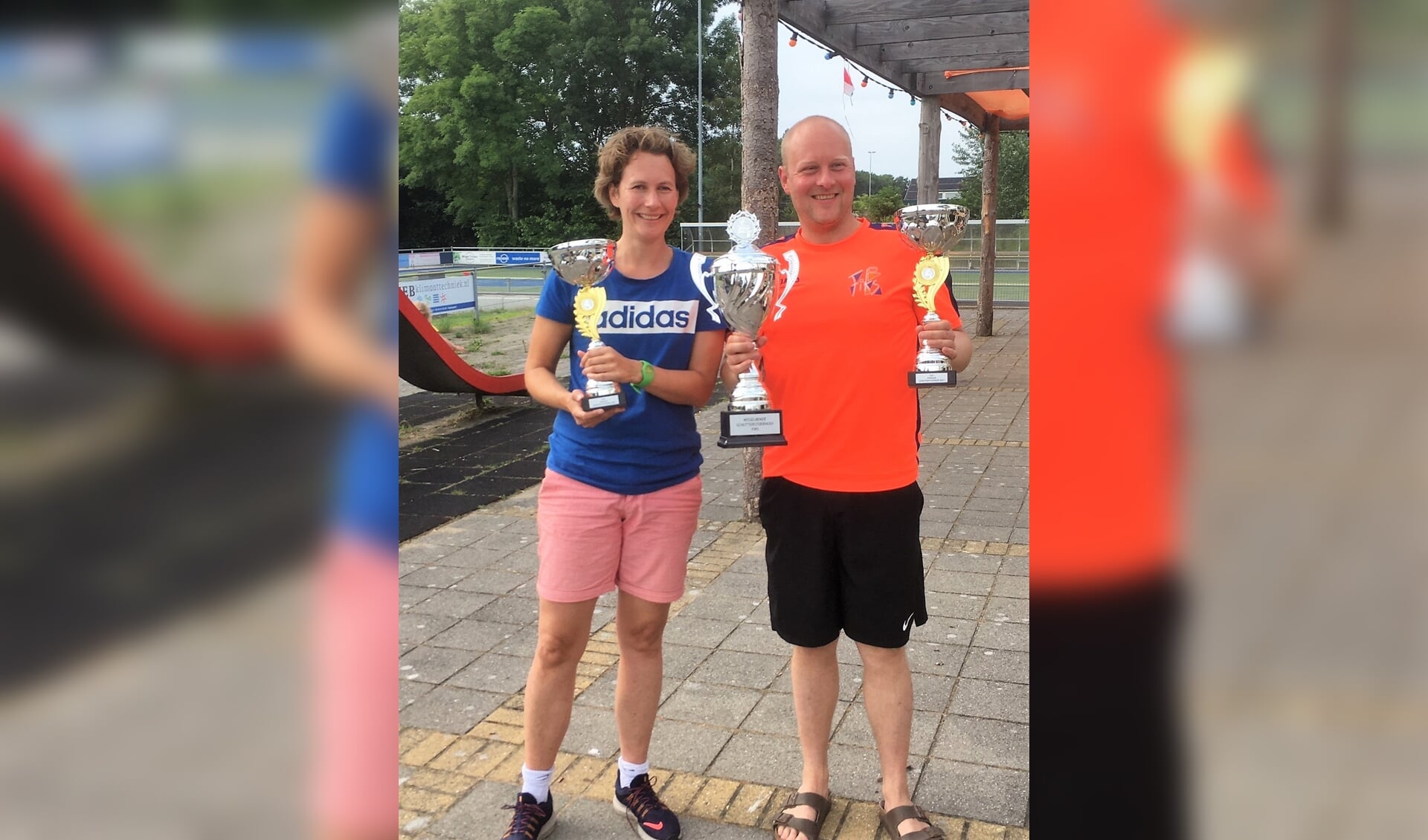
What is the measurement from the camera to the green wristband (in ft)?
9.11

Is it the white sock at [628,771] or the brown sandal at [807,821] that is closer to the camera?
the brown sandal at [807,821]

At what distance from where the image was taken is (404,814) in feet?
10.4

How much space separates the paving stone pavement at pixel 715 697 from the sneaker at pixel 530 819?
2.3 inches

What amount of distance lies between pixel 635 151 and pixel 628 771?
5.92 feet

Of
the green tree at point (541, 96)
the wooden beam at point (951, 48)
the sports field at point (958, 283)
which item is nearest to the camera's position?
the wooden beam at point (951, 48)

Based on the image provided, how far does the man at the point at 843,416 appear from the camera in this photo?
2.78 meters

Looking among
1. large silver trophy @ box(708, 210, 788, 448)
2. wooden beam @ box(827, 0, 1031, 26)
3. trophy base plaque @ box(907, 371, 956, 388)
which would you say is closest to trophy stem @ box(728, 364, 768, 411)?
large silver trophy @ box(708, 210, 788, 448)

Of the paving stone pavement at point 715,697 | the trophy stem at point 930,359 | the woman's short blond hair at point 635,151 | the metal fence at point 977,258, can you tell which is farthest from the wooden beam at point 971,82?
the trophy stem at point 930,359

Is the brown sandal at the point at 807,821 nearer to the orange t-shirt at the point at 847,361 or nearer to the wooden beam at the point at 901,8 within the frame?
the orange t-shirt at the point at 847,361

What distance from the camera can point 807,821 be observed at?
2.96 m

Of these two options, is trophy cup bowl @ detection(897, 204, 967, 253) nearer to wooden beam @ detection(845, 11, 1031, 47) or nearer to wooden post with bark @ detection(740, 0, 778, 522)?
wooden post with bark @ detection(740, 0, 778, 522)
